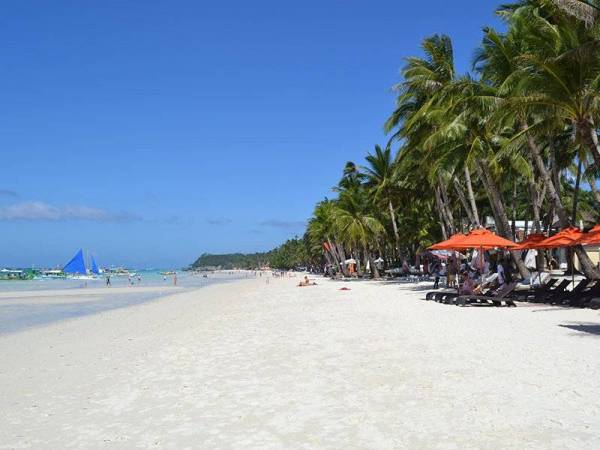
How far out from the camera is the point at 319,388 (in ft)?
19.9

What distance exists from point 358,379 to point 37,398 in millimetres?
3748

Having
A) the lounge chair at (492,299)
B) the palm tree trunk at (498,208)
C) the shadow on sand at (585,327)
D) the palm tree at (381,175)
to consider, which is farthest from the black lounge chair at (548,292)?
the palm tree at (381,175)

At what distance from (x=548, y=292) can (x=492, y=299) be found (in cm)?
180

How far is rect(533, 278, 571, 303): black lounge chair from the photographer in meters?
14.6

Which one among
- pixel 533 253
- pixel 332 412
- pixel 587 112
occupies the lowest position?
pixel 332 412

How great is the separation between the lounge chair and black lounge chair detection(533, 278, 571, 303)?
0.89 metres

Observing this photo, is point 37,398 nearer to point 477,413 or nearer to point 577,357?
point 477,413

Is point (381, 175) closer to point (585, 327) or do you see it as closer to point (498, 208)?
point (498, 208)

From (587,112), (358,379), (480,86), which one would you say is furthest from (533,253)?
(358,379)

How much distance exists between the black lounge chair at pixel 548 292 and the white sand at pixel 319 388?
135 inches

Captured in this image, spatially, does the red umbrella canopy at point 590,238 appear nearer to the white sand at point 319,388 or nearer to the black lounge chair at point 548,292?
the black lounge chair at point 548,292

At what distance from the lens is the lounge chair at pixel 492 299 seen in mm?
14414

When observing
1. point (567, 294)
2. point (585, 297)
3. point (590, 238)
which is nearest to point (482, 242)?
point (567, 294)

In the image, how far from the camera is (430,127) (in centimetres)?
2708
